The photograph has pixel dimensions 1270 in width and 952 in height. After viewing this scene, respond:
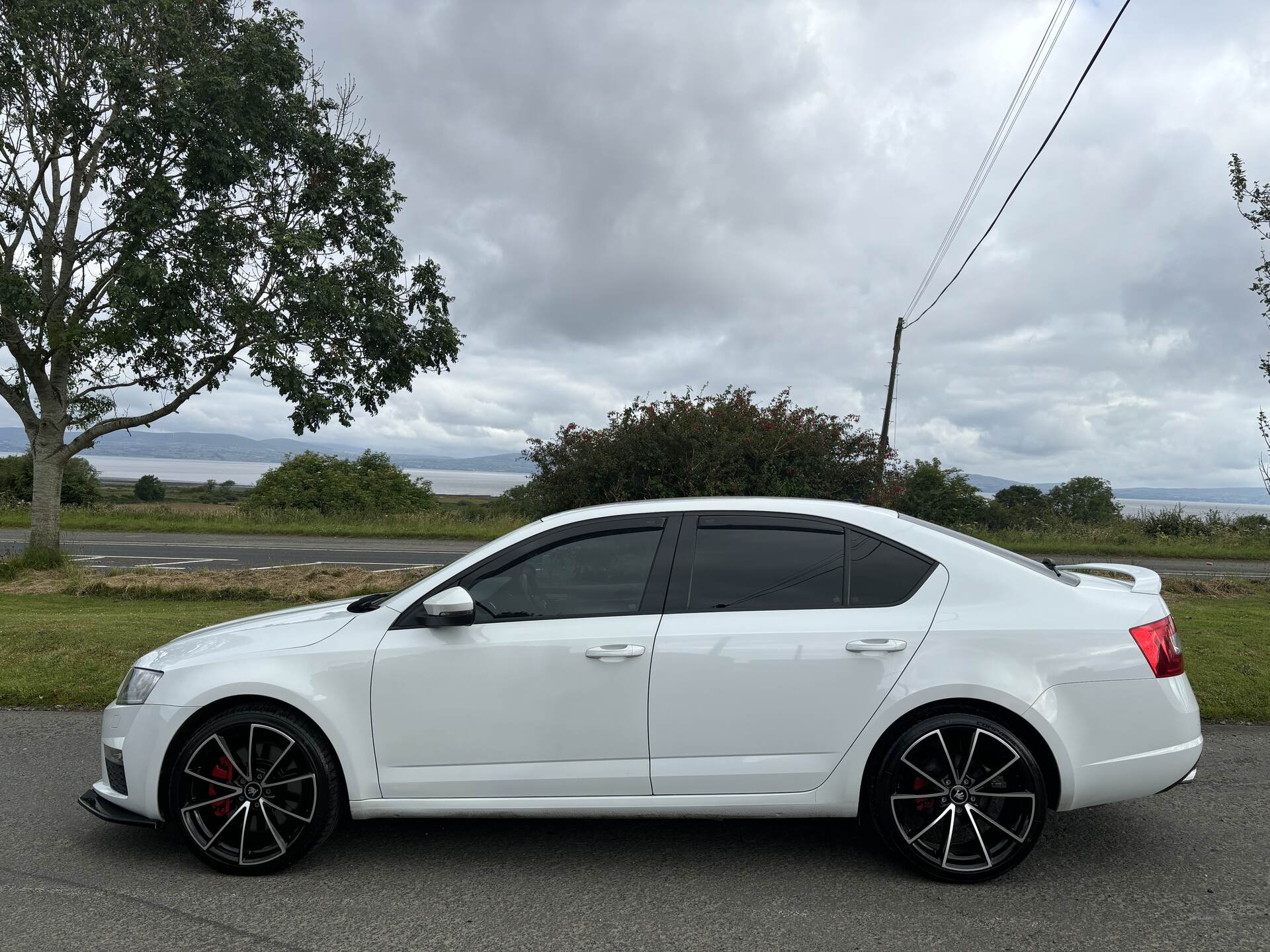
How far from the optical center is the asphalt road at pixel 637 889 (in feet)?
10.2

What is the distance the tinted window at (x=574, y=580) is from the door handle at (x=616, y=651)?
170mm

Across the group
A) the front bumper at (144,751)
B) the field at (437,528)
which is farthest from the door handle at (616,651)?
the field at (437,528)

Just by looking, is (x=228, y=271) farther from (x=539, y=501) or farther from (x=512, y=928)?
(x=512, y=928)

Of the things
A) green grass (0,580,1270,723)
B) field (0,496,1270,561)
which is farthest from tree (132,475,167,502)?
green grass (0,580,1270,723)

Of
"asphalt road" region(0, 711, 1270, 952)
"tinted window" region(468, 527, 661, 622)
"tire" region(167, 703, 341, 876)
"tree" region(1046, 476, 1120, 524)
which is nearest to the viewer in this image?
"asphalt road" region(0, 711, 1270, 952)

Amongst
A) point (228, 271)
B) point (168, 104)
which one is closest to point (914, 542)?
point (228, 271)

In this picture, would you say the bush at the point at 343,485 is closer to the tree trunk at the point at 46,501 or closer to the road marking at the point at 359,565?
the road marking at the point at 359,565

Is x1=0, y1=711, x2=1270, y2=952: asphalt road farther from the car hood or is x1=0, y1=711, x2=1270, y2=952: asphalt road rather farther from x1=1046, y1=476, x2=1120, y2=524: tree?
x1=1046, y1=476, x2=1120, y2=524: tree

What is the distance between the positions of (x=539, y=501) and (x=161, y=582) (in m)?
5.67

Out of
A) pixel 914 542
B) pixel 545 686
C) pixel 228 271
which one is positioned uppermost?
pixel 228 271

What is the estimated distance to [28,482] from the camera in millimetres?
41656

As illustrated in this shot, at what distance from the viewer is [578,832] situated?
414 cm

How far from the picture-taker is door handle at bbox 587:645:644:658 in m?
3.61

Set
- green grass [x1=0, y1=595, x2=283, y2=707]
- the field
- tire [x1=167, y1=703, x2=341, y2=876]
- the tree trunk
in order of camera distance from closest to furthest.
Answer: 1. tire [x1=167, y1=703, x2=341, y2=876]
2. green grass [x1=0, y1=595, x2=283, y2=707]
3. the tree trunk
4. the field
